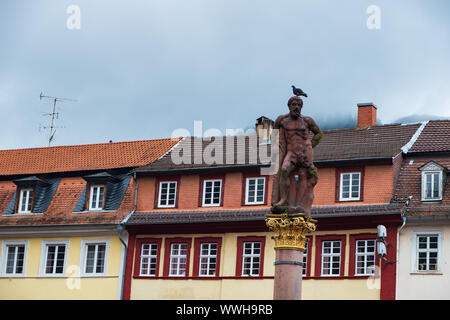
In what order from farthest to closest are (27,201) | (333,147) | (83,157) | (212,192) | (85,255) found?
(83,157) < (27,201) < (85,255) < (212,192) < (333,147)

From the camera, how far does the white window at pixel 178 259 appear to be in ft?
158

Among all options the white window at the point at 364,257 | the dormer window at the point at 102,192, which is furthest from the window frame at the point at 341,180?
the dormer window at the point at 102,192

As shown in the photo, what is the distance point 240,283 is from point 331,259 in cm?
414

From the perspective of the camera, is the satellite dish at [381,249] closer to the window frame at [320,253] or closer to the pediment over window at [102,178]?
the window frame at [320,253]

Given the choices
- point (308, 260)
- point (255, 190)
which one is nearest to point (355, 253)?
point (308, 260)

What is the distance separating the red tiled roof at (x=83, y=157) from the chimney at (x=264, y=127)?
4045 mm

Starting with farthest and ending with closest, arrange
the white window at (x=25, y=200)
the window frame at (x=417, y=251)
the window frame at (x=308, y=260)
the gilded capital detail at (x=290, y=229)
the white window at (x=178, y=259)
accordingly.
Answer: the white window at (x=25, y=200) < the white window at (x=178, y=259) < the window frame at (x=308, y=260) < the window frame at (x=417, y=251) < the gilded capital detail at (x=290, y=229)

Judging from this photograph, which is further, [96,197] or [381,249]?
[96,197]

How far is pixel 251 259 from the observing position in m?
46.8

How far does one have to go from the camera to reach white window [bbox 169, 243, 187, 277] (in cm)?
4816

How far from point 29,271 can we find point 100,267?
12.9ft

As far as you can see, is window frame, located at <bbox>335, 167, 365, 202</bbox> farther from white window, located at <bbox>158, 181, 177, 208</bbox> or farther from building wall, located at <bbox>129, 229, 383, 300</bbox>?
white window, located at <bbox>158, 181, 177, 208</bbox>

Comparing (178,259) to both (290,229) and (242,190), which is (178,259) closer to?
(242,190)
